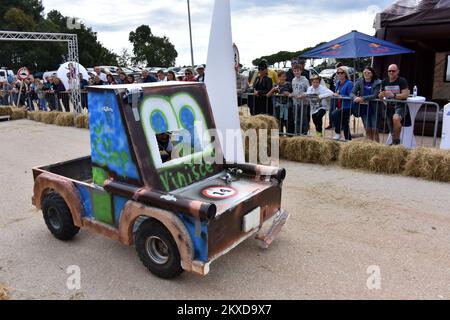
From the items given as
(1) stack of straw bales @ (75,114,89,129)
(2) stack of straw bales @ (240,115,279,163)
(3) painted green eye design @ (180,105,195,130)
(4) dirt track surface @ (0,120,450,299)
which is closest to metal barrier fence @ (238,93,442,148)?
(2) stack of straw bales @ (240,115,279,163)

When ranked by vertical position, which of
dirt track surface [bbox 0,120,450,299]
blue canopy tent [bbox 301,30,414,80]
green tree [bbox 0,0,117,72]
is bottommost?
dirt track surface [bbox 0,120,450,299]

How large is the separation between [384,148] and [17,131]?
10950 mm

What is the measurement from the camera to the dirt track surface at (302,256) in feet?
11.3

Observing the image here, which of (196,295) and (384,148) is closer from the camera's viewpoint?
(196,295)

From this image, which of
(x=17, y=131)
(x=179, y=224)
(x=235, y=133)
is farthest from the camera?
(x=17, y=131)

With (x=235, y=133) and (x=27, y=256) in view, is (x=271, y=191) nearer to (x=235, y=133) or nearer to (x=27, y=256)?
(x=235, y=133)

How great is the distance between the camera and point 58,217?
4.38m

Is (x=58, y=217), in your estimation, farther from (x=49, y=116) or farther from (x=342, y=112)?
(x=49, y=116)

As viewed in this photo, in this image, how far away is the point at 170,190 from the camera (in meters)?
3.87

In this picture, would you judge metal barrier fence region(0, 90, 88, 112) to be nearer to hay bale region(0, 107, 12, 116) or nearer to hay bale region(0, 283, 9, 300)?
hay bale region(0, 107, 12, 116)

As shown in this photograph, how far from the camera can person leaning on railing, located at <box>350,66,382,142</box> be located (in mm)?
7859

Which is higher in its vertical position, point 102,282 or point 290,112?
point 290,112
